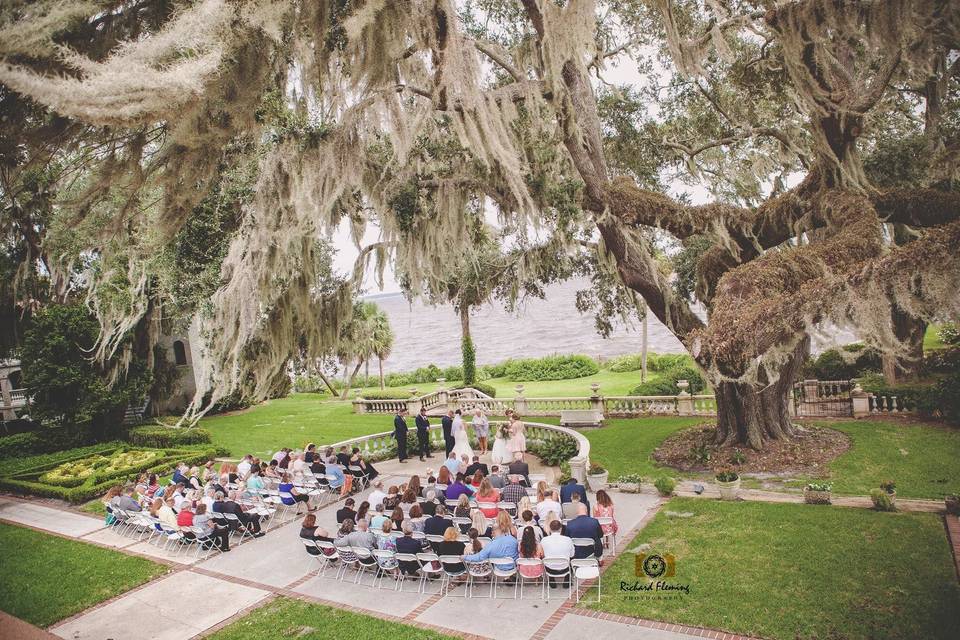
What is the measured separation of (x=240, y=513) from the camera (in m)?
11.2

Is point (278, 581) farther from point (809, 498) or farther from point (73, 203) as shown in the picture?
point (809, 498)

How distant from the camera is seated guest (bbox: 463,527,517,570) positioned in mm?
8086

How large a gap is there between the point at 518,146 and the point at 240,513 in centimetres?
925

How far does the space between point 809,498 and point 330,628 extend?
8.46 m

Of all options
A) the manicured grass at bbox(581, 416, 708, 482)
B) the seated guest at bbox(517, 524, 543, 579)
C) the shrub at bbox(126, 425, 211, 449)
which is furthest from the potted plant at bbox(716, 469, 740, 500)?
the shrub at bbox(126, 425, 211, 449)

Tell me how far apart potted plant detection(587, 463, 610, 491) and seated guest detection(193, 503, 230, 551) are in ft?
23.5

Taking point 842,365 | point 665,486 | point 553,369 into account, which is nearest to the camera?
point 665,486

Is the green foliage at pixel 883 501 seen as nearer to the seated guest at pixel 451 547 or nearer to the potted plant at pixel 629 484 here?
the potted plant at pixel 629 484

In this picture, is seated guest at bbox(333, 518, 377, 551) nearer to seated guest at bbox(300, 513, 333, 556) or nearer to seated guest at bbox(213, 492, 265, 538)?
seated guest at bbox(300, 513, 333, 556)

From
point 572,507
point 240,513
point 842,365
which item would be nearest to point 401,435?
point 240,513

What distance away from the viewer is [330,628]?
25.4 ft

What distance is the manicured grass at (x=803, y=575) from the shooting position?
679cm

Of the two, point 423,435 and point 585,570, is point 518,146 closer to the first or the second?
point 423,435

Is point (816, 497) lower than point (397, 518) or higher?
lower
